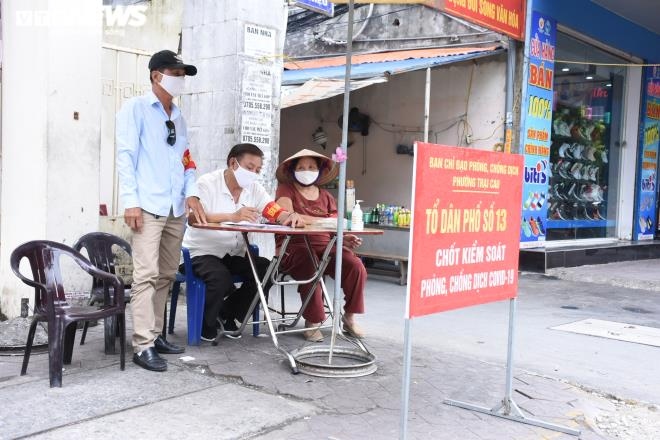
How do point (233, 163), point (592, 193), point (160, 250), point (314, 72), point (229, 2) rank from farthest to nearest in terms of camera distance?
point (592, 193) < point (314, 72) < point (229, 2) < point (233, 163) < point (160, 250)

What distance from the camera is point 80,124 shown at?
16.5 feet

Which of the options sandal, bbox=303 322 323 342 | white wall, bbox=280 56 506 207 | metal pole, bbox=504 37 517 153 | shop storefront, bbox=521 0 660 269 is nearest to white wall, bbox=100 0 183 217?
sandal, bbox=303 322 323 342

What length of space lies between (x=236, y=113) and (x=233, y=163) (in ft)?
4.76

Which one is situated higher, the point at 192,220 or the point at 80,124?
the point at 80,124

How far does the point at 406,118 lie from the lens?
33.5 ft

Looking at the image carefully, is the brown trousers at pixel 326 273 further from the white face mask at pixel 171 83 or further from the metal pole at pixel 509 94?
the metal pole at pixel 509 94

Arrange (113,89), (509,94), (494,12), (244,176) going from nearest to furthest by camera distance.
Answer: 1. (244,176)
2. (113,89)
3. (494,12)
4. (509,94)

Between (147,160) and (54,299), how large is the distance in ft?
3.22

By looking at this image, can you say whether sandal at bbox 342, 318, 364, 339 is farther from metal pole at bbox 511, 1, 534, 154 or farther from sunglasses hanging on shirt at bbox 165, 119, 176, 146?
metal pole at bbox 511, 1, 534, 154

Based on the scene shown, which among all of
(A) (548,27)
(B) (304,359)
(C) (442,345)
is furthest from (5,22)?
(A) (548,27)

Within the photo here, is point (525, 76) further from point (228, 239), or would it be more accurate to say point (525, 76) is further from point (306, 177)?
point (228, 239)

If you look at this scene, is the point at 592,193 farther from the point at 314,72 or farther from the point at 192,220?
the point at 192,220

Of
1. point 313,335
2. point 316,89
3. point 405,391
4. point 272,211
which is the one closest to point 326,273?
point 313,335

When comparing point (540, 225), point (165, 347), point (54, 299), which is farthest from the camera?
point (540, 225)
